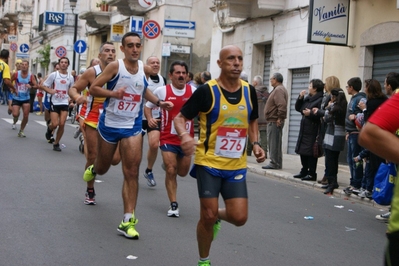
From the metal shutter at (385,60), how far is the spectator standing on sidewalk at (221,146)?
1013cm

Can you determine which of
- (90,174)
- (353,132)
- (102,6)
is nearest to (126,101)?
(90,174)

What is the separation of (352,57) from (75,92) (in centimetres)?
1001

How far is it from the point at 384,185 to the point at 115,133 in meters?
2.90

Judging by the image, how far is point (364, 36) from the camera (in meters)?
16.5

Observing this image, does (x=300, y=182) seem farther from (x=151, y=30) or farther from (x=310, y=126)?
(x=151, y=30)

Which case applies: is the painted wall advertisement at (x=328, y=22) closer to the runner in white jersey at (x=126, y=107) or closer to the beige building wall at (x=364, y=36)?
the beige building wall at (x=364, y=36)

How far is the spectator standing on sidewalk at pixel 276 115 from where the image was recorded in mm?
15188

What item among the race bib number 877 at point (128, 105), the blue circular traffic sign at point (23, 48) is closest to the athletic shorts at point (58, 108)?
the race bib number 877 at point (128, 105)

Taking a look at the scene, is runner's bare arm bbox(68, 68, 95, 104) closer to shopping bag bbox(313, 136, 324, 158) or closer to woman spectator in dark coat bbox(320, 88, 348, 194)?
woman spectator in dark coat bbox(320, 88, 348, 194)

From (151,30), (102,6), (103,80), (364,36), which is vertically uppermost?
(102,6)

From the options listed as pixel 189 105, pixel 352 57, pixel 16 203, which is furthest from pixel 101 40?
pixel 189 105

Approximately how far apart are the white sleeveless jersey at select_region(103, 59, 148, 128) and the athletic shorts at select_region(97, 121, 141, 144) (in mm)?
42

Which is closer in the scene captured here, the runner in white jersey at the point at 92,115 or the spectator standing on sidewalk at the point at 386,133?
the spectator standing on sidewalk at the point at 386,133

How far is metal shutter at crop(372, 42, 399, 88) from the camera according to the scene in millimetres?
15573
